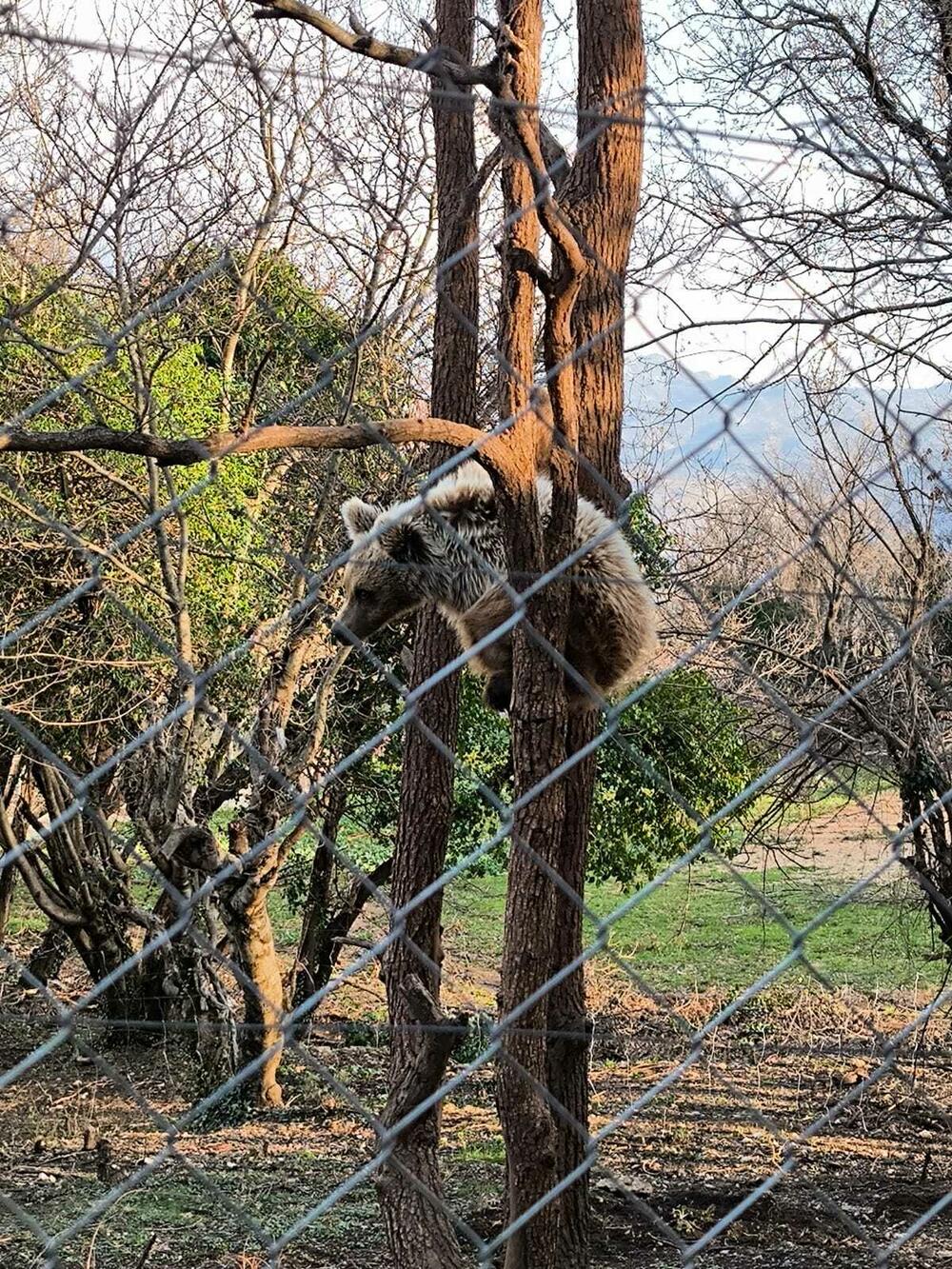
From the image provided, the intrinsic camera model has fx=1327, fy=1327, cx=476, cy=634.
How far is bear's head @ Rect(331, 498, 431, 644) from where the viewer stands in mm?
3900

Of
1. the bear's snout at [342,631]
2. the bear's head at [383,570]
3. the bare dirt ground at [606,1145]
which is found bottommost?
the bare dirt ground at [606,1145]

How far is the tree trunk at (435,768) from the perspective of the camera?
470 cm

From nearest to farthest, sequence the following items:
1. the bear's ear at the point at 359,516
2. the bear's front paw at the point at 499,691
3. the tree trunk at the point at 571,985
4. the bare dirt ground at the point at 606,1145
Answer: the tree trunk at the point at 571,985 < the bear's front paw at the point at 499,691 < the bear's ear at the point at 359,516 < the bare dirt ground at the point at 606,1145

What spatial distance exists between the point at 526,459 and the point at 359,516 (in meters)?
2.16

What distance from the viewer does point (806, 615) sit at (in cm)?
700

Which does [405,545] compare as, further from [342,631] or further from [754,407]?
[754,407]

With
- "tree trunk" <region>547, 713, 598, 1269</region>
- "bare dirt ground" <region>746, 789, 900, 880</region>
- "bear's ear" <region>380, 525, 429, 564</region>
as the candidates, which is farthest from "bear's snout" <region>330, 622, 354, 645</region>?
"bare dirt ground" <region>746, 789, 900, 880</region>

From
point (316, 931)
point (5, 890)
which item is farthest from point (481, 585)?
point (5, 890)

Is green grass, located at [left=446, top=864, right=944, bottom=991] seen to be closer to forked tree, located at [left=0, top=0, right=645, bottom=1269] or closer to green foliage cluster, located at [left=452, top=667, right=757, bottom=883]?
green foliage cluster, located at [left=452, top=667, right=757, bottom=883]

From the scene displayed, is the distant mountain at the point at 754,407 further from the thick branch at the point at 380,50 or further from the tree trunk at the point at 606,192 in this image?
the thick branch at the point at 380,50

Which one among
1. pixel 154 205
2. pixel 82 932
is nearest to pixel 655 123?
pixel 154 205

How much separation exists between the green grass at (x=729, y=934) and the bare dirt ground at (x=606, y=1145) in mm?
315

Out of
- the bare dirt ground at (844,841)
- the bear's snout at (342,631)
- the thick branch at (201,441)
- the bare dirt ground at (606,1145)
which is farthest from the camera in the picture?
the bare dirt ground at (844,841)

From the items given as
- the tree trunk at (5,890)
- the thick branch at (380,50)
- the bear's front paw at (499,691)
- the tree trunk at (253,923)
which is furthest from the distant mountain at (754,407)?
the tree trunk at (5,890)
